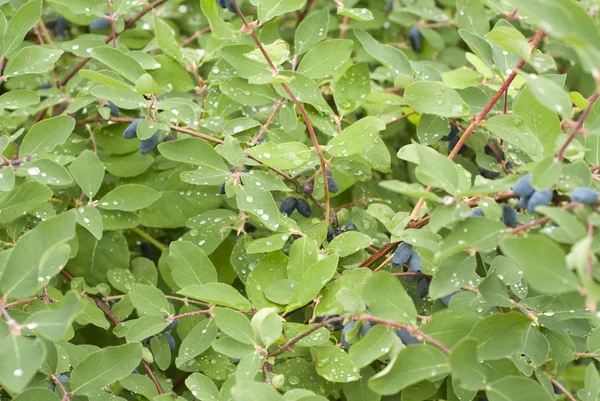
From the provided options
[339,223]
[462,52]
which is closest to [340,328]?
[339,223]

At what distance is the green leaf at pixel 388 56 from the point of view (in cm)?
168

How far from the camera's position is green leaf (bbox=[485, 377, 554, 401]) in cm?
103

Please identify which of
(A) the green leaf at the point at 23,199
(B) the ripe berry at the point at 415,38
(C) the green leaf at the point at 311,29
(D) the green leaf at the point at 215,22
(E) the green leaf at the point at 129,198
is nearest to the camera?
(A) the green leaf at the point at 23,199

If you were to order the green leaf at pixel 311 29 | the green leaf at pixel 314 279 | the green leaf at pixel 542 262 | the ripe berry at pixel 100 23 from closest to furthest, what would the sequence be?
1. the green leaf at pixel 542 262
2. the green leaf at pixel 314 279
3. the green leaf at pixel 311 29
4. the ripe berry at pixel 100 23

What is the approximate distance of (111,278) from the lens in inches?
64.8

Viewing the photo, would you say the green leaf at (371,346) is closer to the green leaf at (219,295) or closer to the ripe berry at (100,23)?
the green leaf at (219,295)

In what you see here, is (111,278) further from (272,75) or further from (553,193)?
(553,193)

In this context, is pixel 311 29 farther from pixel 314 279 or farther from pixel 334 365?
pixel 334 365

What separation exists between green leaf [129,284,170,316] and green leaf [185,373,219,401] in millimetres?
220

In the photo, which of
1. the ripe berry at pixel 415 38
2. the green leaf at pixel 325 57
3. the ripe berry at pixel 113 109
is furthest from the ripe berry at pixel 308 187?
the ripe berry at pixel 415 38

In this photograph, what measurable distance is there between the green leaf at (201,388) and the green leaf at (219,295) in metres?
0.15

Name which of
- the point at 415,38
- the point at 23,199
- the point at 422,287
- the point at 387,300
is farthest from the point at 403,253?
the point at 415,38

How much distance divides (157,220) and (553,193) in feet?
3.57

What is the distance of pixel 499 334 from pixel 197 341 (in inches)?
24.3
